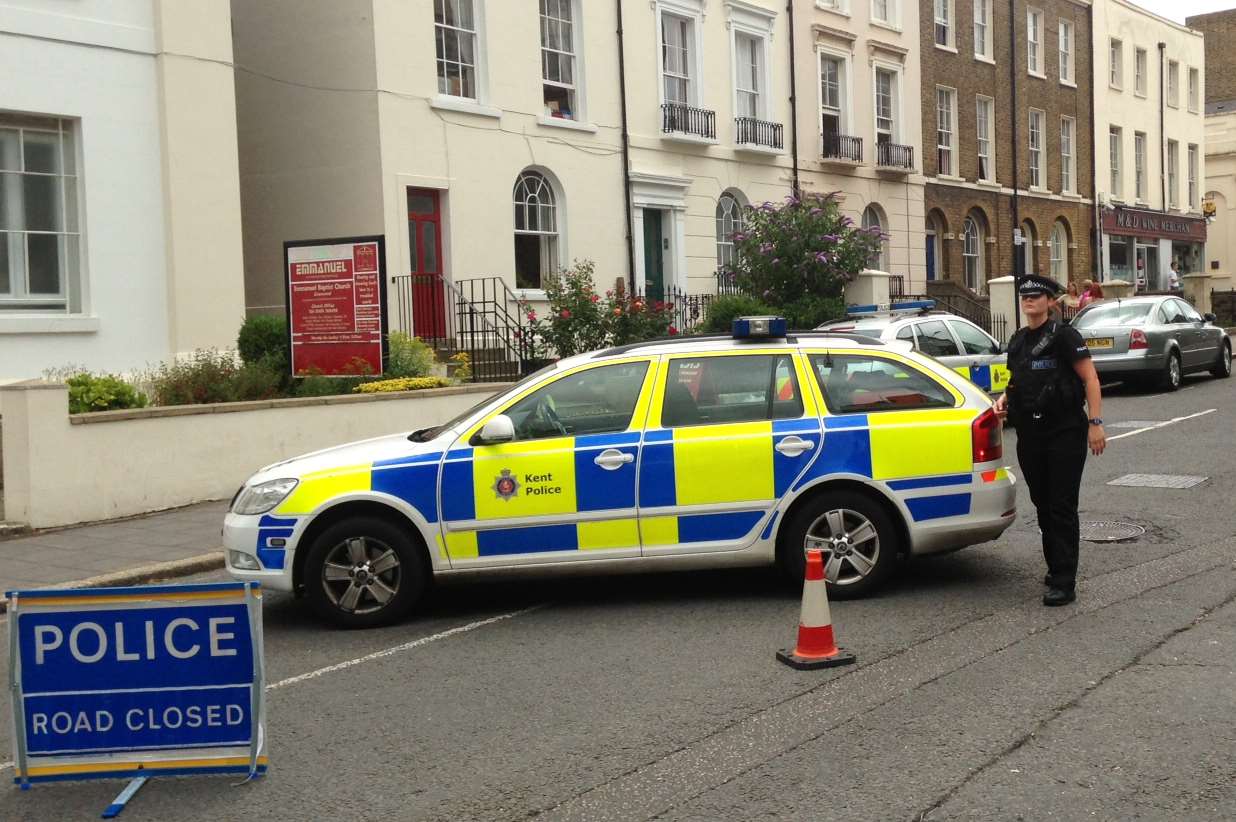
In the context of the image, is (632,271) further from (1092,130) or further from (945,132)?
(1092,130)

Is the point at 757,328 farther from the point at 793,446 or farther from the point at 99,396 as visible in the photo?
the point at 99,396

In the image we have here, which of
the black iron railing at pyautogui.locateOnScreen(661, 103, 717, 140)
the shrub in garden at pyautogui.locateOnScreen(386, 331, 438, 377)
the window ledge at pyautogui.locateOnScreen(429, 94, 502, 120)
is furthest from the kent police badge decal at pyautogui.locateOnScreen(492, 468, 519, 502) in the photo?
the black iron railing at pyautogui.locateOnScreen(661, 103, 717, 140)

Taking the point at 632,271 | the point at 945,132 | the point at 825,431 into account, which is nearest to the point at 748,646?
the point at 825,431

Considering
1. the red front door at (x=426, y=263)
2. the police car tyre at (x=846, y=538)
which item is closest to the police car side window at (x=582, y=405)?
the police car tyre at (x=846, y=538)

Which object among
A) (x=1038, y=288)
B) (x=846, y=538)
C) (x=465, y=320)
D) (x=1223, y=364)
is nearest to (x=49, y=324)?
(x=465, y=320)

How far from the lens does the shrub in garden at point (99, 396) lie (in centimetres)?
1223

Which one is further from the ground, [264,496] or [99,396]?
[99,396]

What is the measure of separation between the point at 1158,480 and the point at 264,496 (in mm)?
8135

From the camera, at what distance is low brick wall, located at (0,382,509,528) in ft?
37.0

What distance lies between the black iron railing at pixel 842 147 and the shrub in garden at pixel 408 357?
45.6 feet

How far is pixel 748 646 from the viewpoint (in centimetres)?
677

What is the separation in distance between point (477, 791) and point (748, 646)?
89.3 inches

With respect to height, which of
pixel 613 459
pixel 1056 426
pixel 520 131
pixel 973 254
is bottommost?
pixel 613 459

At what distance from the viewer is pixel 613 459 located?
24.7ft
